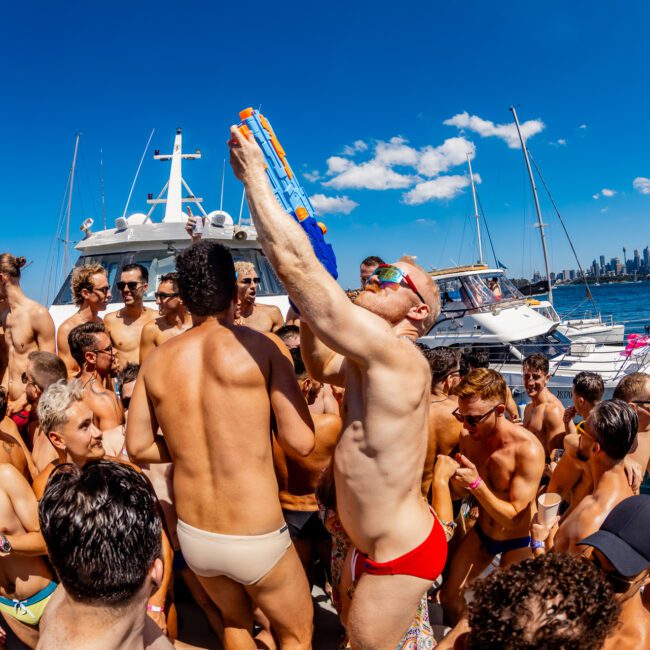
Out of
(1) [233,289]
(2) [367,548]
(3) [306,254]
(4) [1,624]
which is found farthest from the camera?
(4) [1,624]

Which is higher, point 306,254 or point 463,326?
point 306,254

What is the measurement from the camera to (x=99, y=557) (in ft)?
4.25

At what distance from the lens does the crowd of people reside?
1.31 meters

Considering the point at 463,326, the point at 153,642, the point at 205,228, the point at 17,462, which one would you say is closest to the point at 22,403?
the point at 17,462

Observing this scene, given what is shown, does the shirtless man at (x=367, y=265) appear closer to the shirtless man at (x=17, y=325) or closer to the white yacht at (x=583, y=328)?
the shirtless man at (x=17, y=325)

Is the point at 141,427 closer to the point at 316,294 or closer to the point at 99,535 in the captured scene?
the point at 99,535

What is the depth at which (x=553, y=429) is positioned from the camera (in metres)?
5.14

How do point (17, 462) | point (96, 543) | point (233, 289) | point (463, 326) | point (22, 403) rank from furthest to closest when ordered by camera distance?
point (463, 326) < point (22, 403) < point (17, 462) < point (233, 289) < point (96, 543)

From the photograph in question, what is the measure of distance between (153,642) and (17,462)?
5.84 feet

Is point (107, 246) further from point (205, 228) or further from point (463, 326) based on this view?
point (463, 326)

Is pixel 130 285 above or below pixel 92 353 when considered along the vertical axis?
above

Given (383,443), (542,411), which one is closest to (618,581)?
(383,443)

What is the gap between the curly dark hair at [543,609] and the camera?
1.07m

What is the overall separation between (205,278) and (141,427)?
686 mm
